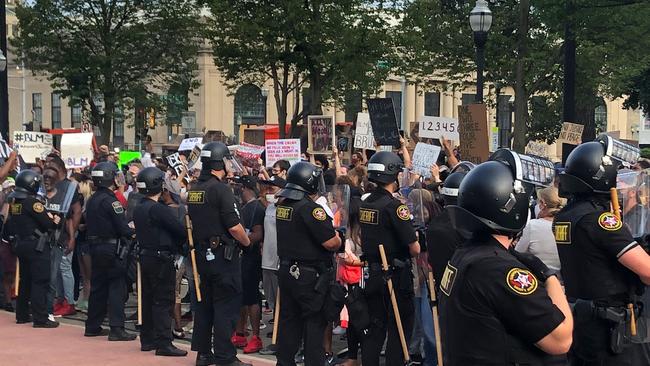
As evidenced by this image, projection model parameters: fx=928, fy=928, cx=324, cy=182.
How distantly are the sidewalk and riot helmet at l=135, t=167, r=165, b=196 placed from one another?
180 cm

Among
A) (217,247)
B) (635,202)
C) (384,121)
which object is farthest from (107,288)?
(635,202)

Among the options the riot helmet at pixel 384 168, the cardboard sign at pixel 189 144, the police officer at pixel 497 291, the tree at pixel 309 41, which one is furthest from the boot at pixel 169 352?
the tree at pixel 309 41

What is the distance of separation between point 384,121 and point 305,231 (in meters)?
5.51

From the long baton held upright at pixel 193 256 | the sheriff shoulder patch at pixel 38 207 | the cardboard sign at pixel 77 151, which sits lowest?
the long baton held upright at pixel 193 256

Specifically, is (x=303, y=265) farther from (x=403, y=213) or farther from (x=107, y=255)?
(x=107, y=255)

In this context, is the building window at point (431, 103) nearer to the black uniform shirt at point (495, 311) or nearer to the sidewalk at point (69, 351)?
the sidewalk at point (69, 351)

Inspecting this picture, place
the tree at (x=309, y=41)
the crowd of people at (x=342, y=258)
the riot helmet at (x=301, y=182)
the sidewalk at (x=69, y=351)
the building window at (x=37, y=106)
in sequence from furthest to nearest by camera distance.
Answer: the building window at (x=37, y=106) → the tree at (x=309, y=41) → the sidewalk at (x=69, y=351) → the riot helmet at (x=301, y=182) → the crowd of people at (x=342, y=258)

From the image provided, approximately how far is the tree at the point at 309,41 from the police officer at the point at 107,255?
58.2 ft

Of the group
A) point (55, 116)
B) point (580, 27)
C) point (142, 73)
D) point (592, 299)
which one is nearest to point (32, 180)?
point (592, 299)

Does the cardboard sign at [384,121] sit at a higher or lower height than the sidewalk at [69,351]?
higher

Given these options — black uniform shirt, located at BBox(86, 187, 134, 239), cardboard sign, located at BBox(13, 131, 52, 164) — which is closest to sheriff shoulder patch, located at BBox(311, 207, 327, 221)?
black uniform shirt, located at BBox(86, 187, 134, 239)

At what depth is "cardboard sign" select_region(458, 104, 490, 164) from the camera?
40.3 ft

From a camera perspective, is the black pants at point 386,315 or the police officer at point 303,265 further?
the police officer at point 303,265

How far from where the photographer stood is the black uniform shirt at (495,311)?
3.78m
